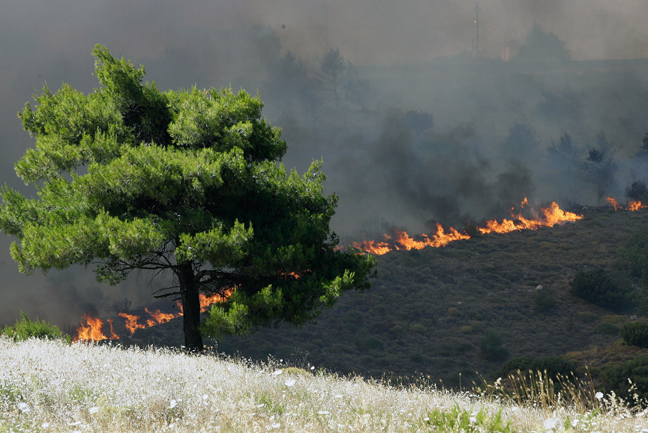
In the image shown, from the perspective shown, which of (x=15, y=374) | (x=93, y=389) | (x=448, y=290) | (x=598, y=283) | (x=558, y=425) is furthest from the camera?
(x=448, y=290)

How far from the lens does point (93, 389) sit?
603 cm

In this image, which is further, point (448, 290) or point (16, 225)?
point (448, 290)

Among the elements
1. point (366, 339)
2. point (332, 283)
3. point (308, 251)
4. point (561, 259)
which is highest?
point (561, 259)

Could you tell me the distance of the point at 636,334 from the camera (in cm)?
2075

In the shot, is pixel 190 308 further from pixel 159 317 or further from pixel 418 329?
pixel 159 317

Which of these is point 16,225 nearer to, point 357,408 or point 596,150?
point 357,408

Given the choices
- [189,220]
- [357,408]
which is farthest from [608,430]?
[189,220]

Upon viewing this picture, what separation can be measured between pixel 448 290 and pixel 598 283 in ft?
33.1

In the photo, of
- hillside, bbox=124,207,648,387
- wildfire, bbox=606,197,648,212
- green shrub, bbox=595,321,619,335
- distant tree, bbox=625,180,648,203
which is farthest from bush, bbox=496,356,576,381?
distant tree, bbox=625,180,648,203

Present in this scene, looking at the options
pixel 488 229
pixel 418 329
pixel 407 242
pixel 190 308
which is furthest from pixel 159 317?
pixel 488 229

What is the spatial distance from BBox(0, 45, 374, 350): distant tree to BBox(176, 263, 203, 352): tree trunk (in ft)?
0.11

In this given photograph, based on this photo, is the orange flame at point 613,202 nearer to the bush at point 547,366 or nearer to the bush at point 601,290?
the bush at point 601,290

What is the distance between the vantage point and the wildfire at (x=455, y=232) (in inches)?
1880

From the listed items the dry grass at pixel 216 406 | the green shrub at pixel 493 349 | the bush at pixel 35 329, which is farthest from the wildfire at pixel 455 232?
the dry grass at pixel 216 406
